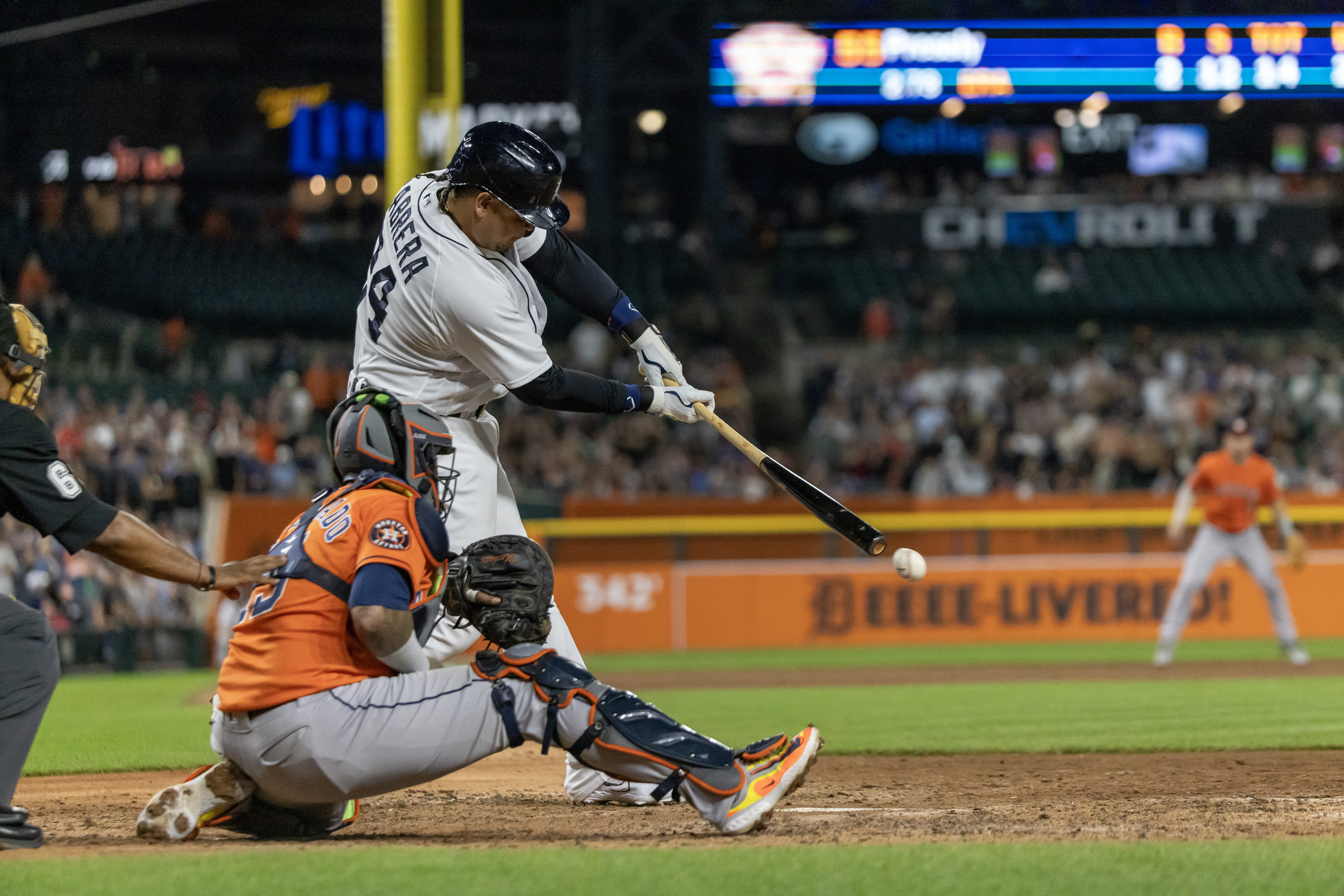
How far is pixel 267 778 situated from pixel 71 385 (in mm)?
12752

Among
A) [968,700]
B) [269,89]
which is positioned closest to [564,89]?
[269,89]

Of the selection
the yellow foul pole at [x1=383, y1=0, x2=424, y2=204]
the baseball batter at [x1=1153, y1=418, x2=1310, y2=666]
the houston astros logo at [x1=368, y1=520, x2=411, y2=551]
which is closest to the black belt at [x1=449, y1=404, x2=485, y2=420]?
the houston astros logo at [x1=368, y1=520, x2=411, y2=551]

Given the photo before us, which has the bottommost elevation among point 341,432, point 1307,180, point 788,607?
point 788,607

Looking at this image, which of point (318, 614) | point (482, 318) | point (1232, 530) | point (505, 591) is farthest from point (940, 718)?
point (318, 614)

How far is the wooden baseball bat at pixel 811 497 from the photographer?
4.88 metres

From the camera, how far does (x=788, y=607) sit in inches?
591

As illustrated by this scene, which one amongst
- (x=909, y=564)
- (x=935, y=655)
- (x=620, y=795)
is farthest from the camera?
(x=935, y=655)

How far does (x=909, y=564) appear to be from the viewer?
477cm

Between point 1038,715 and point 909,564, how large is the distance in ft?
14.2

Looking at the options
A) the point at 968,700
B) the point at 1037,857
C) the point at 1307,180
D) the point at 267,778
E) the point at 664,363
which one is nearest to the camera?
the point at 1037,857

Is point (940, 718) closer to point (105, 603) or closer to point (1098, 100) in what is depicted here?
point (105, 603)

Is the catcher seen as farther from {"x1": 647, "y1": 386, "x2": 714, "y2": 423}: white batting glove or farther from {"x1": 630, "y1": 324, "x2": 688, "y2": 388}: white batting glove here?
{"x1": 630, "y1": 324, "x2": 688, "y2": 388}: white batting glove

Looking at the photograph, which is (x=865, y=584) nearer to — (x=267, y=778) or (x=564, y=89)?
(x=267, y=778)

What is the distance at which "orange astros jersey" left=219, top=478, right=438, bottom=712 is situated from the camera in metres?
3.86
